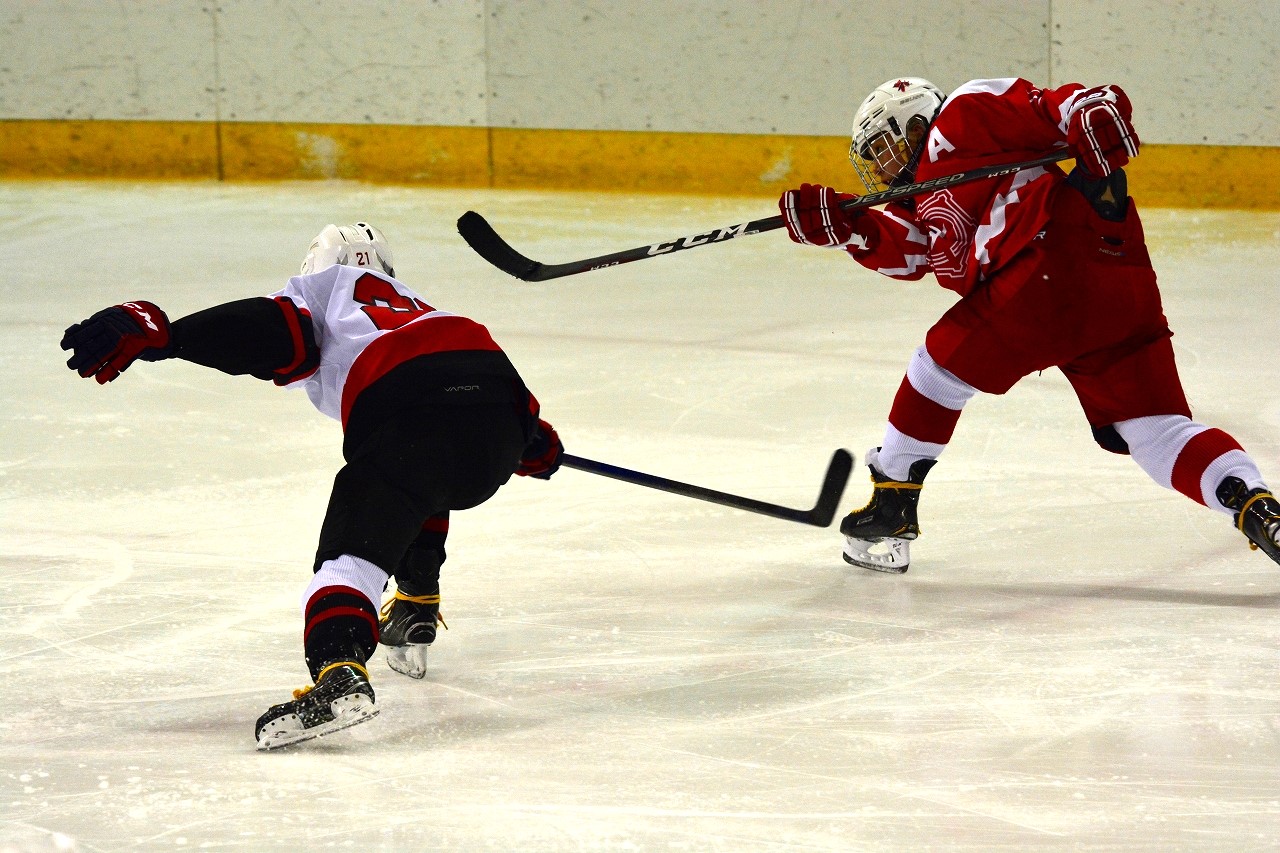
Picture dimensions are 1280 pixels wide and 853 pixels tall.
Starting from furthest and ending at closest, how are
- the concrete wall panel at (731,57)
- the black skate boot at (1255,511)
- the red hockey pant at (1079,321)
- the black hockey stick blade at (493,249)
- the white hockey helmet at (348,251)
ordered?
the concrete wall panel at (731,57) → the black hockey stick blade at (493,249) → the red hockey pant at (1079,321) → the black skate boot at (1255,511) → the white hockey helmet at (348,251)

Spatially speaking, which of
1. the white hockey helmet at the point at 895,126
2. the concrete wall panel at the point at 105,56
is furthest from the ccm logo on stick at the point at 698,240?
the concrete wall panel at the point at 105,56

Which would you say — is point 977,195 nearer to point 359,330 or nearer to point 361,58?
point 359,330

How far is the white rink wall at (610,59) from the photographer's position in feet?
23.0

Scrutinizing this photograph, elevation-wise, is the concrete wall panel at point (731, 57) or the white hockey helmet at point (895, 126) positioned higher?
the white hockey helmet at point (895, 126)

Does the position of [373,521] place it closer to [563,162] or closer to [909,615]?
[909,615]

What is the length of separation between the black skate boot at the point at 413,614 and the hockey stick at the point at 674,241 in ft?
2.14

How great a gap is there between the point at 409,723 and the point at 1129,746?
867 mm

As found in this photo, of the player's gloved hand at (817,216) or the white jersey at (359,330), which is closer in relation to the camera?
the white jersey at (359,330)

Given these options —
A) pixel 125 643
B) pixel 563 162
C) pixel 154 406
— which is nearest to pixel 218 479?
pixel 154 406

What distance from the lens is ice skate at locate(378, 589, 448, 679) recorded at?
88.5 inches

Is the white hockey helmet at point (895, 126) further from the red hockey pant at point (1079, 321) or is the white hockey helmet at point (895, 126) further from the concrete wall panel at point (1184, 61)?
the concrete wall panel at point (1184, 61)

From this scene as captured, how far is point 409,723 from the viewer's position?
Answer: 2.08 metres

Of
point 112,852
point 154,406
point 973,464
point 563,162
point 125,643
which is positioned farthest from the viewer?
point 563,162

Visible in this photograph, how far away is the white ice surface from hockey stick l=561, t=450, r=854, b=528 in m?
0.12
